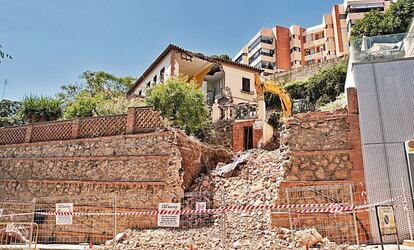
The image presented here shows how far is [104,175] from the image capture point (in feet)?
37.0

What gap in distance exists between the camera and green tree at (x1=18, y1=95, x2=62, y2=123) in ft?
51.7

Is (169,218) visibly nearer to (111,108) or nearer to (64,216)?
(64,216)

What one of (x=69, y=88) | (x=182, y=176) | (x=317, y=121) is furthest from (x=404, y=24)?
(x=69, y=88)

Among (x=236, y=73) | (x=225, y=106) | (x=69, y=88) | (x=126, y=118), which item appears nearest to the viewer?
(x=126, y=118)

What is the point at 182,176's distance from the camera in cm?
1085

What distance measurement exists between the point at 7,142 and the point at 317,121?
1224cm

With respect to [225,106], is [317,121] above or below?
below

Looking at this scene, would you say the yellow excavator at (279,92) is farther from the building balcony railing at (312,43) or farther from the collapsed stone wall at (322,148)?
the building balcony railing at (312,43)

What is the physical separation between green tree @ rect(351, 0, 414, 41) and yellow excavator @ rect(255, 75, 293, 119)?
385 inches

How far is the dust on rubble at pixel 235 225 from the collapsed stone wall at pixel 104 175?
781 mm

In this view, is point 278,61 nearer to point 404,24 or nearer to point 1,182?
point 404,24

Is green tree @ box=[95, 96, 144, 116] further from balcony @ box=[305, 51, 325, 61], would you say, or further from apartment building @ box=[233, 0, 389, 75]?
balcony @ box=[305, 51, 325, 61]

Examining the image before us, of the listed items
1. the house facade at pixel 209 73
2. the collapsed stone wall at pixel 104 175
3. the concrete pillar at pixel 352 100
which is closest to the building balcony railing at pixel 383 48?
the concrete pillar at pixel 352 100

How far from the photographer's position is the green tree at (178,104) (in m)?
16.4
